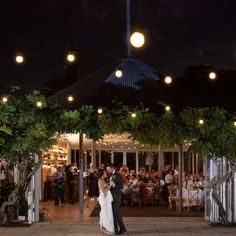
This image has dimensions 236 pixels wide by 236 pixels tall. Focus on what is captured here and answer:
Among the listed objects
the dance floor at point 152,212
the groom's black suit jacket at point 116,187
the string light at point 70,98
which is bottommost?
the dance floor at point 152,212

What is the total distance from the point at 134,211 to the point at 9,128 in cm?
665

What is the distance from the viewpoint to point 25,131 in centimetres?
1576

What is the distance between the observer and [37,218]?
16719mm

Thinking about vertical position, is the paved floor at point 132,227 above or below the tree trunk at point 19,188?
below

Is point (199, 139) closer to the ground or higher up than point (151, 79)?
closer to the ground

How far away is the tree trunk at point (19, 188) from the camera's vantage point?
53.4 ft

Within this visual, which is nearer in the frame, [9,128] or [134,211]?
[9,128]

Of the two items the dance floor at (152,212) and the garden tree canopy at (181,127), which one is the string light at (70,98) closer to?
the dance floor at (152,212)

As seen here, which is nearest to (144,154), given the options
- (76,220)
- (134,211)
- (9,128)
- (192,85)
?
(192,85)

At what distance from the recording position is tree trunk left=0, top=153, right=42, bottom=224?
16.3 m

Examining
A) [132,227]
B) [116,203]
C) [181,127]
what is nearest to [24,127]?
[116,203]

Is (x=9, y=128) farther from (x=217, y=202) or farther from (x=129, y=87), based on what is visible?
(x=129, y=87)

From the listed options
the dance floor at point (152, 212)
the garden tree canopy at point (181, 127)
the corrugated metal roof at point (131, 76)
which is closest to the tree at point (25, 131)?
the garden tree canopy at point (181, 127)

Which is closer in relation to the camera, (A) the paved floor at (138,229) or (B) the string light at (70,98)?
(A) the paved floor at (138,229)
